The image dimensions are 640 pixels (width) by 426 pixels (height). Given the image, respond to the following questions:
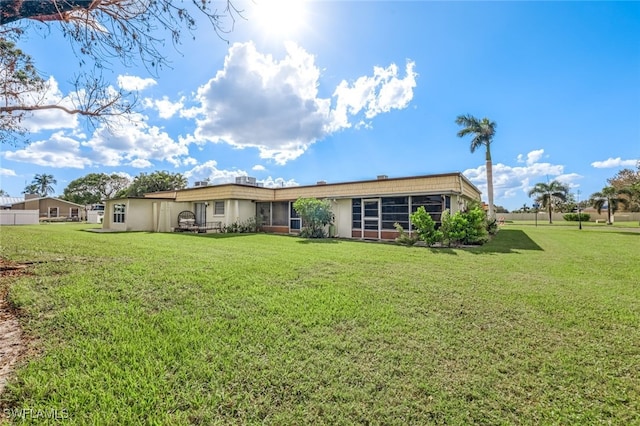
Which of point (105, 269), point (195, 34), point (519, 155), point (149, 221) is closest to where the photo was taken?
point (195, 34)

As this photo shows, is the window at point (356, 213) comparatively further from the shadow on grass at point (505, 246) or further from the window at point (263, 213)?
the window at point (263, 213)

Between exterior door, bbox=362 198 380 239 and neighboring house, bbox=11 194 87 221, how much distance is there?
45289mm

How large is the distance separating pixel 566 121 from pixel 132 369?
21.9 m

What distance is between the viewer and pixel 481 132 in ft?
75.3

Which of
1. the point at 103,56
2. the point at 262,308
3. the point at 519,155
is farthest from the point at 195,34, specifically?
the point at 519,155

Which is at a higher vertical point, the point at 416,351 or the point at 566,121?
the point at 566,121

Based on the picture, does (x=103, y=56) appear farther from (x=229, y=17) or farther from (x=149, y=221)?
(x=149, y=221)

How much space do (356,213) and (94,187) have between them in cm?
5777

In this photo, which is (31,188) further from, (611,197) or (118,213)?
(611,197)

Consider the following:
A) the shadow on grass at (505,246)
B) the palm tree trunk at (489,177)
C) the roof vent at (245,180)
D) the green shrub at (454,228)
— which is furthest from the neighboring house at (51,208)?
the palm tree trunk at (489,177)

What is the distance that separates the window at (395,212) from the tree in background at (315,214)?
306 centimetres

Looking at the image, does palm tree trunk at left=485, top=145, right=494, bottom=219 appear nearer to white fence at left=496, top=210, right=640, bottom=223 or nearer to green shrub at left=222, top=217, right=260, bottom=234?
green shrub at left=222, top=217, right=260, bottom=234

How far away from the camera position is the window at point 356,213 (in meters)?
16.3

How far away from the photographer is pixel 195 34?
4465 mm
